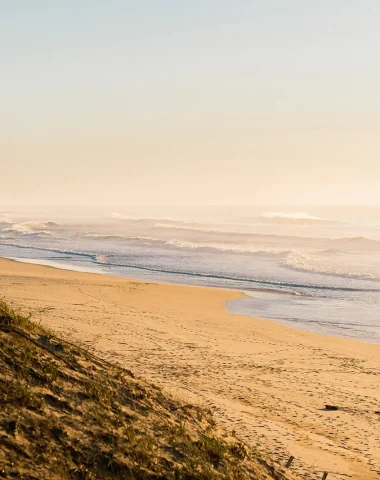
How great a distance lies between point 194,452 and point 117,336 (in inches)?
445

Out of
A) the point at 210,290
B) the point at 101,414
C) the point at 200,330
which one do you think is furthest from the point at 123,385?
the point at 210,290

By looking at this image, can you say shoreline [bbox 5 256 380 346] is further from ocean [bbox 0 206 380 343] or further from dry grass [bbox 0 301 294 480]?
dry grass [bbox 0 301 294 480]

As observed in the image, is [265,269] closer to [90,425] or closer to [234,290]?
[234,290]

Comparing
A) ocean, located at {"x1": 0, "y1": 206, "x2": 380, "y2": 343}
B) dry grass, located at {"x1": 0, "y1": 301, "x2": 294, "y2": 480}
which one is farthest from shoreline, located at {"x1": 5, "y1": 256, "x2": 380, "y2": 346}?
dry grass, located at {"x1": 0, "y1": 301, "x2": 294, "y2": 480}

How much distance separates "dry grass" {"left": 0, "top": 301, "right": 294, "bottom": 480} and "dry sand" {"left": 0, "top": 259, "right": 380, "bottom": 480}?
8.36 ft

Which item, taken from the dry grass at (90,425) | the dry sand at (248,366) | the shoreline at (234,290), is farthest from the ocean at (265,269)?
the dry grass at (90,425)

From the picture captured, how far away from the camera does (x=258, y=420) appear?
36.7 feet

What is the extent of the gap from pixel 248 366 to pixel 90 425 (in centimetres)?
936

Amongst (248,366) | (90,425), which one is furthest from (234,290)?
(90,425)

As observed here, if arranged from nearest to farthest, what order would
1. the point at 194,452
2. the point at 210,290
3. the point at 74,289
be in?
the point at 194,452 < the point at 74,289 < the point at 210,290

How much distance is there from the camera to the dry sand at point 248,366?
10375mm

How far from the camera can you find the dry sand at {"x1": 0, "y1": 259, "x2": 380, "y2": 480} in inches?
408

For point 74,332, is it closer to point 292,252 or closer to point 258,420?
point 258,420

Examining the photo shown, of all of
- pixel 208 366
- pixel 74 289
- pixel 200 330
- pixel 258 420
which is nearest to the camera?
pixel 258 420
